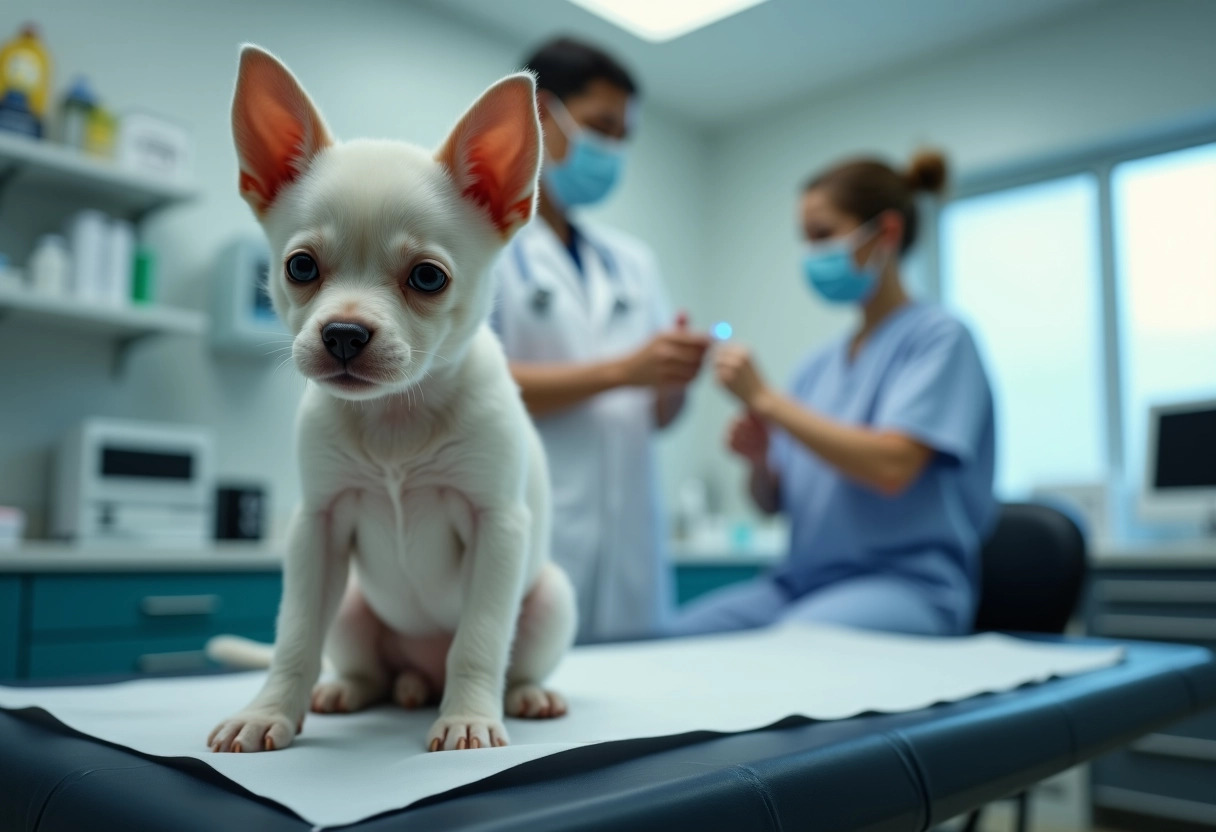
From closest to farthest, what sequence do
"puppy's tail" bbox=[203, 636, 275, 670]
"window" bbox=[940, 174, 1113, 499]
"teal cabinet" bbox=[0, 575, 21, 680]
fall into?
1. "puppy's tail" bbox=[203, 636, 275, 670]
2. "teal cabinet" bbox=[0, 575, 21, 680]
3. "window" bbox=[940, 174, 1113, 499]

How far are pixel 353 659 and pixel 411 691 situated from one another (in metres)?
0.06

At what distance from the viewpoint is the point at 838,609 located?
1615mm

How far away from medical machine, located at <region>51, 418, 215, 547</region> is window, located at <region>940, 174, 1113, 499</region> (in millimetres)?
3148

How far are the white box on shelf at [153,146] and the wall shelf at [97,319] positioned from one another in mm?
416

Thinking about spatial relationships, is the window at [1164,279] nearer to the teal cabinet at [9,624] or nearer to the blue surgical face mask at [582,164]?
the blue surgical face mask at [582,164]

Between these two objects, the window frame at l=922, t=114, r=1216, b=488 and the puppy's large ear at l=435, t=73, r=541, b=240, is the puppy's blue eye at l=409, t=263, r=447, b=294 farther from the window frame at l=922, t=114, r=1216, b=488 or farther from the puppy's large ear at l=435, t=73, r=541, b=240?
the window frame at l=922, t=114, r=1216, b=488

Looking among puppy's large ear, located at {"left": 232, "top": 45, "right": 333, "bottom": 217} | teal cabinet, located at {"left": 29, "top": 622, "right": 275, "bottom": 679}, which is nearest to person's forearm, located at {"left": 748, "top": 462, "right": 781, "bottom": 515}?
teal cabinet, located at {"left": 29, "top": 622, "right": 275, "bottom": 679}

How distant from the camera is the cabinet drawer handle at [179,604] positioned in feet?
7.06

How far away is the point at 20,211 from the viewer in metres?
2.68

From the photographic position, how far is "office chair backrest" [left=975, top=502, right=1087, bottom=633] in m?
1.80

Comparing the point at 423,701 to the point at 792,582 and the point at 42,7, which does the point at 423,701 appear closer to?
the point at 792,582

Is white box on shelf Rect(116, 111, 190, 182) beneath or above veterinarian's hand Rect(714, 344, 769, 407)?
above

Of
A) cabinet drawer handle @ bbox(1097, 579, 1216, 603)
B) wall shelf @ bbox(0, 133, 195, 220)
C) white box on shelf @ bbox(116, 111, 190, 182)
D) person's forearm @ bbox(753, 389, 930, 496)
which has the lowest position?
cabinet drawer handle @ bbox(1097, 579, 1216, 603)

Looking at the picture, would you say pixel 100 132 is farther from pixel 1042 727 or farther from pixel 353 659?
pixel 1042 727
